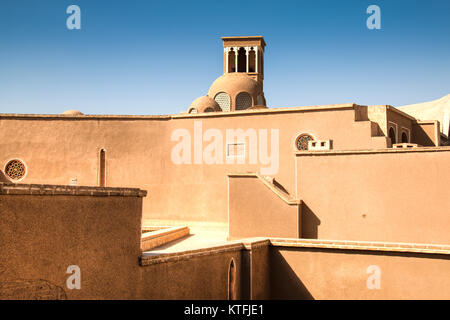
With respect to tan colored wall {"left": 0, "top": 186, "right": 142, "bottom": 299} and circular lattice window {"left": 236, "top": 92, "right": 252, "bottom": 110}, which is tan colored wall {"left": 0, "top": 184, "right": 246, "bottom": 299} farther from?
circular lattice window {"left": 236, "top": 92, "right": 252, "bottom": 110}

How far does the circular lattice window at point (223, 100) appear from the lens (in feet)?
87.4

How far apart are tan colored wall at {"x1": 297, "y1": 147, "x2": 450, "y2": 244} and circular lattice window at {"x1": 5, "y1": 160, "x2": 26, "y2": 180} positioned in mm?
11784

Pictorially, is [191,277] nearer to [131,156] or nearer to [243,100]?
[131,156]

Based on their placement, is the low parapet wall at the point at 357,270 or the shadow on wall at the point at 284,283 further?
the shadow on wall at the point at 284,283

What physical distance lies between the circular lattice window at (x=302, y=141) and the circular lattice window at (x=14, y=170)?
1118 cm

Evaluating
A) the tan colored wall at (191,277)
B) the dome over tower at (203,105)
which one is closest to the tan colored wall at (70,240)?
the tan colored wall at (191,277)

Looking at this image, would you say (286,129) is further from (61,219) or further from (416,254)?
(61,219)

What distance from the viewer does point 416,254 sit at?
10742 millimetres

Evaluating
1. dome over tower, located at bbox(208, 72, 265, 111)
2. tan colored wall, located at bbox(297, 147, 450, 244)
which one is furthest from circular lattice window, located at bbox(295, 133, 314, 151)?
dome over tower, located at bbox(208, 72, 265, 111)

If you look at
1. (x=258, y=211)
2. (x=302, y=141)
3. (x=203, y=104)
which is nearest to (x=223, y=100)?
(x=203, y=104)

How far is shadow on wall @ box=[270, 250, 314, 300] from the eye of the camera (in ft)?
38.8

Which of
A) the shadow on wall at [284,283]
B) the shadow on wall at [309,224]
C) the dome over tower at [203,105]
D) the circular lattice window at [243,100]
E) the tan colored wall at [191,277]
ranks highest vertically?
the circular lattice window at [243,100]

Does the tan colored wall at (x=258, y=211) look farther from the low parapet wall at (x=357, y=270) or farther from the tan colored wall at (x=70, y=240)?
the tan colored wall at (x=70, y=240)

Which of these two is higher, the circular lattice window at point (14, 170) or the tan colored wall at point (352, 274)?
the circular lattice window at point (14, 170)
